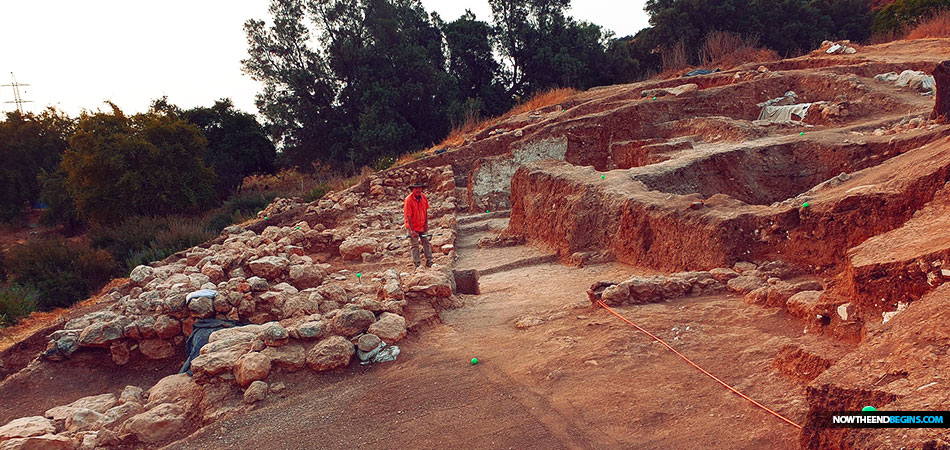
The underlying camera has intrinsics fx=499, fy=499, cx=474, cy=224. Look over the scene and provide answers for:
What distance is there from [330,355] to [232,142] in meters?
23.4

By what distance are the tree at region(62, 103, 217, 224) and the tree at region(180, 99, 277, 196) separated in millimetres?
4529

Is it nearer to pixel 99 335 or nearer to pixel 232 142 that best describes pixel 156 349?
pixel 99 335

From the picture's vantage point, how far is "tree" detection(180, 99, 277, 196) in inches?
901

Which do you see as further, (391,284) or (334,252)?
(334,252)

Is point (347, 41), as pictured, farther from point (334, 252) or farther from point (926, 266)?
point (926, 266)

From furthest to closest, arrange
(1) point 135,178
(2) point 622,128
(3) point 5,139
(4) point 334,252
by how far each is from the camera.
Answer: (3) point 5,139
(1) point 135,178
(2) point 622,128
(4) point 334,252

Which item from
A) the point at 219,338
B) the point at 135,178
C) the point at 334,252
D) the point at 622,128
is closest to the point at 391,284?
the point at 219,338

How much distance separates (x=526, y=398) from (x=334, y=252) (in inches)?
295

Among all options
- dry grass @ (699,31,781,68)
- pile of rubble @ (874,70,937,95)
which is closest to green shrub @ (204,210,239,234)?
pile of rubble @ (874,70,937,95)

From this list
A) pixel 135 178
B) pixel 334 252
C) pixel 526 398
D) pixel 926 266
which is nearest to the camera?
pixel 926 266

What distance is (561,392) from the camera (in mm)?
3025

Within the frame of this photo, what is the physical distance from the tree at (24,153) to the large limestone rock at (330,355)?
77.9ft

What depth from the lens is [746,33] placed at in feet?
78.5

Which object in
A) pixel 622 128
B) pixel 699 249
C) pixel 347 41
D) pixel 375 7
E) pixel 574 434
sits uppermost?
pixel 375 7
